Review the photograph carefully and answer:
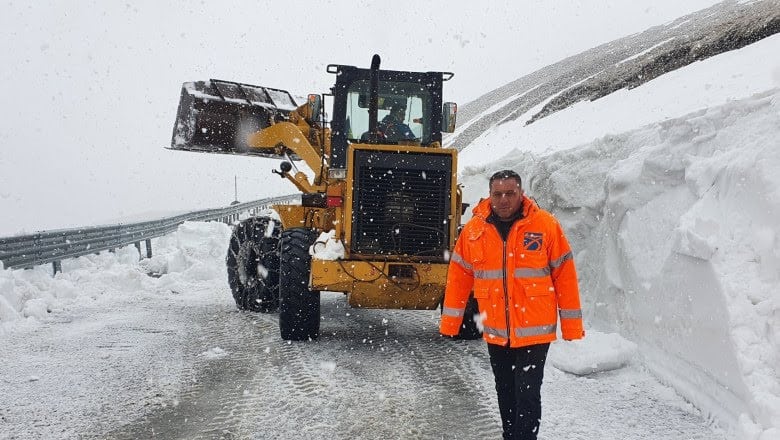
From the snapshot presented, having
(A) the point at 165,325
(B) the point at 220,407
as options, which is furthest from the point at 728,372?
(A) the point at 165,325

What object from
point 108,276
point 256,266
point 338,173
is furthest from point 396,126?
point 108,276

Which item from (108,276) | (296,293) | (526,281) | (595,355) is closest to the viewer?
(526,281)

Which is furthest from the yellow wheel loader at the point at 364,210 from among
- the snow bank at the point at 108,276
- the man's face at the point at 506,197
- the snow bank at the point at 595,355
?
the man's face at the point at 506,197

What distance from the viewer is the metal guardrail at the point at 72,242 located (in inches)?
360

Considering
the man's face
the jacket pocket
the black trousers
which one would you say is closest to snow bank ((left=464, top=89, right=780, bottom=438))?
the black trousers

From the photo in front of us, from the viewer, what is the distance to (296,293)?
6809 mm

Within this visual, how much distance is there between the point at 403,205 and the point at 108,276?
6.05m

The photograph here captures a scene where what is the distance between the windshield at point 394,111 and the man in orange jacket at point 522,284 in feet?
13.3

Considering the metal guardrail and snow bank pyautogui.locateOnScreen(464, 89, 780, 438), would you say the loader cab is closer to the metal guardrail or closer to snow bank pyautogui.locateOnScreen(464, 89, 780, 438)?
snow bank pyautogui.locateOnScreen(464, 89, 780, 438)

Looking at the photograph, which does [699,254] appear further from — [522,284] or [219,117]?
[219,117]

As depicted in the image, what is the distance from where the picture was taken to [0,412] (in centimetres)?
464

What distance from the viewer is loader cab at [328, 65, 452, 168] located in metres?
7.57

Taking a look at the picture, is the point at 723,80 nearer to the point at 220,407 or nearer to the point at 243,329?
the point at 243,329

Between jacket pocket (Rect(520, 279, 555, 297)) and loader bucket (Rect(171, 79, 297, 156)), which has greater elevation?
loader bucket (Rect(171, 79, 297, 156))
